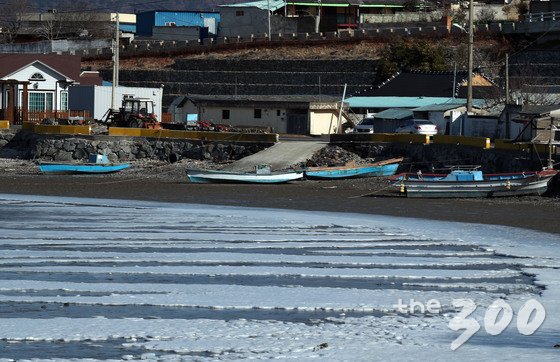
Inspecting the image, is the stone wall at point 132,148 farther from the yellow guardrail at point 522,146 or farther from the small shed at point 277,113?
the yellow guardrail at point 522,146

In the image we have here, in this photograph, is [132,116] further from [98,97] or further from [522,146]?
[522,146]

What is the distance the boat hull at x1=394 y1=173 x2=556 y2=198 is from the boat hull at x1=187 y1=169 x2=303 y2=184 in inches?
245

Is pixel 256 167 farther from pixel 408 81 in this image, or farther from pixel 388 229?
pixel 408 81

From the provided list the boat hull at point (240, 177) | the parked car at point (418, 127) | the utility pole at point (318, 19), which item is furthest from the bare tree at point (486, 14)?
the boat hull at point (240, 177)

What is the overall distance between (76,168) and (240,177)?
25.7ft

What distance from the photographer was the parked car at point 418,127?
50838 millimetres

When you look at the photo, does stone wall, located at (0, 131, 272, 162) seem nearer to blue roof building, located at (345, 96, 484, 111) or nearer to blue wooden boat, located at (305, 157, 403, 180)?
blue wooden boat, located at (305, 157, 403, 180)

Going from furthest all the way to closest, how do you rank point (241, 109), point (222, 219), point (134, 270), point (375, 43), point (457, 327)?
point (375, 43)
point (241, 109)
point (222, 219)
point (134, 270)
point (457, 327)

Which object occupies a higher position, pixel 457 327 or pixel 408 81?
pixel 408 81

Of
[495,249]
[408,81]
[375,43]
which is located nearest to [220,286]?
[495,249]

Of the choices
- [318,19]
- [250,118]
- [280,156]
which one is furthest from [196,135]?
[318,19]

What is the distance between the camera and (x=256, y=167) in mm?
41625

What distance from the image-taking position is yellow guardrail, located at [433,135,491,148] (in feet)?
134

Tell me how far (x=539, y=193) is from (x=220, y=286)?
1796 cm
